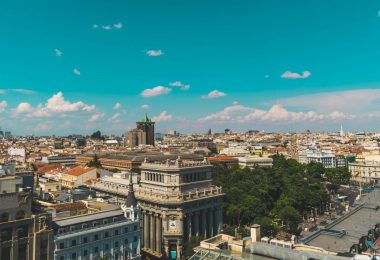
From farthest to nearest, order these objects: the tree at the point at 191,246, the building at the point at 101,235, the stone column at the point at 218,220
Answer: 1. the stone column at the point at 218,220
2. the tree at the point at 191,246
3. the building at the point at 101,235

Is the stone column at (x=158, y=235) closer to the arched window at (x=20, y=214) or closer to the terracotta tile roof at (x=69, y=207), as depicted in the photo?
the terracotta tile roof at (x=69, y=207)

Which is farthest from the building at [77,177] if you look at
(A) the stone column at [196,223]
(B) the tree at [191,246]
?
(B) the tree at [191,246]

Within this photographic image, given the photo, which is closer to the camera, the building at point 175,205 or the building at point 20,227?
the building at point 20,227

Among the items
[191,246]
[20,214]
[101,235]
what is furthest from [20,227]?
[191,246]

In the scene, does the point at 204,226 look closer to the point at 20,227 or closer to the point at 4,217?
the point at 20,227

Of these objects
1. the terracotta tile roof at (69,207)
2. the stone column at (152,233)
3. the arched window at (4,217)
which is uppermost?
the arched window at (4,217)

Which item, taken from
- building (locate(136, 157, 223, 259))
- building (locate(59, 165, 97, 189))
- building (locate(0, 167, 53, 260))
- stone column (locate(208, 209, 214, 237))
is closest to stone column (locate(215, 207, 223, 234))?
building (locate(136, 157, 223, 259))

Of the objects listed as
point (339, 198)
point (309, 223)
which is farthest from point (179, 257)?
point (339, 198)
